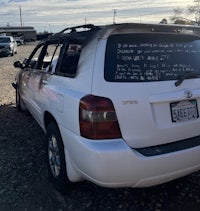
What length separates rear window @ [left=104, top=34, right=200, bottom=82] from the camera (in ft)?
9.77

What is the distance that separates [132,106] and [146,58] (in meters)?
0.50

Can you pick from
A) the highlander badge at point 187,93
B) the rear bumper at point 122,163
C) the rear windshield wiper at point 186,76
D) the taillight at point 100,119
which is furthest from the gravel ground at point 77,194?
the rear windshield wiper at point 186,76

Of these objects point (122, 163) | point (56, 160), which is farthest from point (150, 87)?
point (56, 160)

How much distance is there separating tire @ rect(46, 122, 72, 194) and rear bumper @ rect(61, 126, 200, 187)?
17.8 inches

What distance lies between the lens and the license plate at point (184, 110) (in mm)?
3057

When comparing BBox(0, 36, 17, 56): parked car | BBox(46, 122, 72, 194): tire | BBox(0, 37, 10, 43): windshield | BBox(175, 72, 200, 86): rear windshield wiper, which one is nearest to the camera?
BBox(175, 72, 200, 86): rear windshield wiper

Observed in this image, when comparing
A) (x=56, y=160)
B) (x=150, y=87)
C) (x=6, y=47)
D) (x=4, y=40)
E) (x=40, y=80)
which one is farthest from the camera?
(x=4, y=40)

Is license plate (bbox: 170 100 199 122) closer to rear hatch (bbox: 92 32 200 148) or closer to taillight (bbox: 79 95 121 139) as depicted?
rear hatch (bbox: 92 32 200 148)

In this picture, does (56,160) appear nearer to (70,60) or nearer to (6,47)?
(70,60)

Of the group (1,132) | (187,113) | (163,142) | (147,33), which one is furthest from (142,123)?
(1,132)

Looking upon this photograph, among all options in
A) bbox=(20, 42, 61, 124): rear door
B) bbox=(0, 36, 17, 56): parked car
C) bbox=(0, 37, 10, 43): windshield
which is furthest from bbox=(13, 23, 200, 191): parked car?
bbox=(0, 37, 10, 43): windshield

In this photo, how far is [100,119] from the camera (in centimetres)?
292

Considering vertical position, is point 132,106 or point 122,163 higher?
point 132,106

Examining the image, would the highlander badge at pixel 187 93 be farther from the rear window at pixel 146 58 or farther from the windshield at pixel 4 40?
the windshield at pixel 4 40
